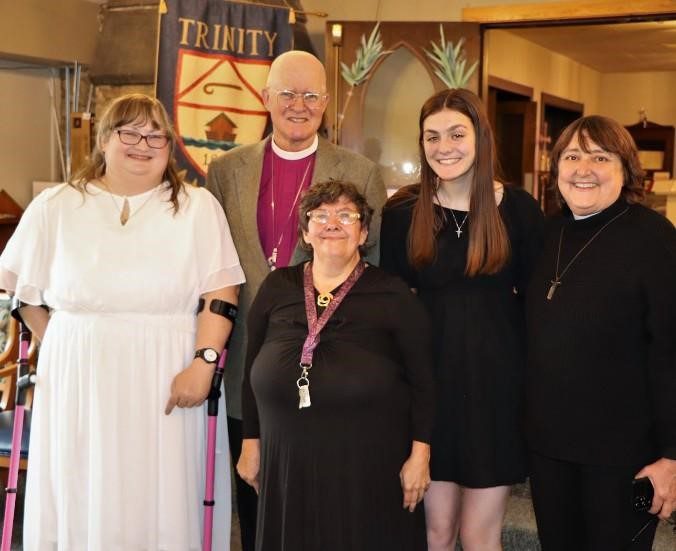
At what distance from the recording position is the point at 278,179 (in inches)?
115

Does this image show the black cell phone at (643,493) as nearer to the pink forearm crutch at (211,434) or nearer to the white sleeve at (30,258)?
the pink forearm crutch at (211,434)

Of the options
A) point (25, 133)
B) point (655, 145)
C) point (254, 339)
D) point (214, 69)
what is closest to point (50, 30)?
point (25, 133)

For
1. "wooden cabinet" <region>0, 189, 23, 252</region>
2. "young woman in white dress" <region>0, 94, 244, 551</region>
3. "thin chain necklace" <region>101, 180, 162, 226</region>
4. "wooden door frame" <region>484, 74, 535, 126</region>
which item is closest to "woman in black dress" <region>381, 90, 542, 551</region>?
"young woman in white dress" <region>0, 94, 244, 551</region>

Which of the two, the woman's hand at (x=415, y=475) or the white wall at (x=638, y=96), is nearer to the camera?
the woman's hand at (x=415, y=475)

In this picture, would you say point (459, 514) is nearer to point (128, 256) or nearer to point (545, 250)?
point (545, 250)

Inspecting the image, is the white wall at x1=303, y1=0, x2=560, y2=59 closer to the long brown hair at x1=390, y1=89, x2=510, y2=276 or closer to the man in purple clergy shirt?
the man in purple clergy shirt

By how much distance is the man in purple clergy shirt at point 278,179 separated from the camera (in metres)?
2.84

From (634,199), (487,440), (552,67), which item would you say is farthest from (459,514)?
(552,67)

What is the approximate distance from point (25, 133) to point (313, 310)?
4471 millimetres

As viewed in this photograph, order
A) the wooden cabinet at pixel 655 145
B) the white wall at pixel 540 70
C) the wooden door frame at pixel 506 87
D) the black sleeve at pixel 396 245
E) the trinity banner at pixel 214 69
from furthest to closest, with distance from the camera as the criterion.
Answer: the wooden cabinet at pixel 655 145 < the white wall at pixel 540 70 < the wooden door frame at pixel 506 87 < the trinity banner at pixel 214 69 < the black sleeve at pixel 396 245

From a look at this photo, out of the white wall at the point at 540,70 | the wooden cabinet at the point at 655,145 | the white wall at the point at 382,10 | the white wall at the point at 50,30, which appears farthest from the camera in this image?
the wooden cabinet at the point at 655,145

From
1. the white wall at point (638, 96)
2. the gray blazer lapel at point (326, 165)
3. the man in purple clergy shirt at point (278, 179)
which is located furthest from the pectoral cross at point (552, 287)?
the white wall at point (638, 96)

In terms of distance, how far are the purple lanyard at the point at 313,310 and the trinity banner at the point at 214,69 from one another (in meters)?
2.23

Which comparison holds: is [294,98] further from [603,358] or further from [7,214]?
[7,214]
